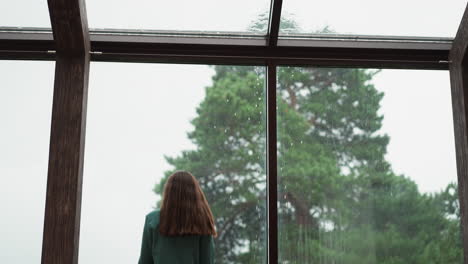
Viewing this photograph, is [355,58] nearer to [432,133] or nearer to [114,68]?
[432,133]

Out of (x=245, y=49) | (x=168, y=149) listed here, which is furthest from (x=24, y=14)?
(x=245, y=49)

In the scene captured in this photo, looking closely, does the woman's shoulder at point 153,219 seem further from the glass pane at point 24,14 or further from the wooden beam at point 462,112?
the wooden beam at point 462,112

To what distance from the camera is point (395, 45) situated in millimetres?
3531

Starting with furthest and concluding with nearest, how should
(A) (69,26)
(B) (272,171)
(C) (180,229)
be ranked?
(B) (272,171)
(A) (69,26)
(C) (180,229)

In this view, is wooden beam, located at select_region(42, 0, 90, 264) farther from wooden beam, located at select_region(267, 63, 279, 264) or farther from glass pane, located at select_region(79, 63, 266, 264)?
wooden beam, located at select_region(267, 63, 279, 264)

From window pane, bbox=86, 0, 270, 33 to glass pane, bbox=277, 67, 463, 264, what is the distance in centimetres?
42

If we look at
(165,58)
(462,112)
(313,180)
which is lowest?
(313,180)

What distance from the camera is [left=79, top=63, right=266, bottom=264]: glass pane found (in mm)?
3320

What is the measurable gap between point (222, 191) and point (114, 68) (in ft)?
3.18

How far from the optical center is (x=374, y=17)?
3.48m

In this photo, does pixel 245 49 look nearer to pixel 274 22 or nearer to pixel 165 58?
pixel 274 22

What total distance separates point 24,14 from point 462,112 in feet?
8.48

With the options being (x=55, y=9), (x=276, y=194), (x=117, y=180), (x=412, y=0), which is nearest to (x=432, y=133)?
(x=412, y=0)

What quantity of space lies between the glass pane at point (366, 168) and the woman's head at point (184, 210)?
83 cm
